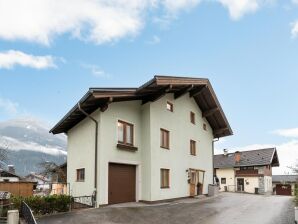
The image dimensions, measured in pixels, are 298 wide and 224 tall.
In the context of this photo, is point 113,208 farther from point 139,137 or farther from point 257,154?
point 257,154

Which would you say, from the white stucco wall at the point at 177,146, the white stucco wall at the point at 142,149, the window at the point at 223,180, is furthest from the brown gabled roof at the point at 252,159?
the white stucco wall at the point at 142,149

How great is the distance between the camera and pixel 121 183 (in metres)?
21.9

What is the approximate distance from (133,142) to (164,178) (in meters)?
3.34

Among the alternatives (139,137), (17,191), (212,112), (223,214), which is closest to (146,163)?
(139,137)

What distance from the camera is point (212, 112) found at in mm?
31562

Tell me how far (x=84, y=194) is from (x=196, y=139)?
11.6 meters

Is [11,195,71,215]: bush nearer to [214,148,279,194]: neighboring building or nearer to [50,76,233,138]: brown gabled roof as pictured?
[50,76,233,138]: brown gabled roof

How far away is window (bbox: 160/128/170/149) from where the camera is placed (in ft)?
80.4

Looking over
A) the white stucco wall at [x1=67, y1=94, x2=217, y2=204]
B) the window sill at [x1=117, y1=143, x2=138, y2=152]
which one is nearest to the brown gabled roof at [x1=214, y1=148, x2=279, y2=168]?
the white stucco wall at [x1=67, y1=94, x2=217, y2=204]

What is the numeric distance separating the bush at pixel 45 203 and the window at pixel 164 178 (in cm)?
729

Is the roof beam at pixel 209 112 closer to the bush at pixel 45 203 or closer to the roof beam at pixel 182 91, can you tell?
the roof beam at pixel 182 91

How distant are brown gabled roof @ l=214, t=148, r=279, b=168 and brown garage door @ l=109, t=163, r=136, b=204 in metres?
33.2

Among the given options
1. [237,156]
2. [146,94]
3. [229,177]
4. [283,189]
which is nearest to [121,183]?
[146,94]

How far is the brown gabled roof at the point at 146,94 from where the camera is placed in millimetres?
19969
